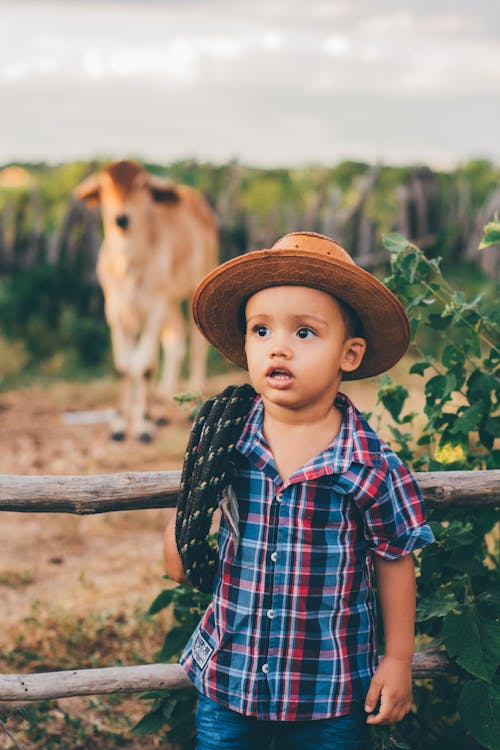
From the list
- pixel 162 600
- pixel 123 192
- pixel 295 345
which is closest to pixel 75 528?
pixel 162 600

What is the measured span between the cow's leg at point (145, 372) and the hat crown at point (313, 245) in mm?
5311

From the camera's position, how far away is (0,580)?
430 cm

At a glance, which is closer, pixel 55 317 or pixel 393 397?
pixel 393 397

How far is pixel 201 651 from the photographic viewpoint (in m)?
1.94

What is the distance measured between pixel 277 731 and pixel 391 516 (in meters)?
0.56

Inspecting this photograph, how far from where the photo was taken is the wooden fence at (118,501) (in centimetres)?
227

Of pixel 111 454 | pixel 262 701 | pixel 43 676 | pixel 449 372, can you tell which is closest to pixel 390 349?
pixel 449 372

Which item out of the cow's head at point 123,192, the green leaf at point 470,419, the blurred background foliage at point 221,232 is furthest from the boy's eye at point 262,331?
the blurred background foliage at point 221,232

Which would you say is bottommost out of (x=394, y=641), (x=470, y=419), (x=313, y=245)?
(x=394, y=641)

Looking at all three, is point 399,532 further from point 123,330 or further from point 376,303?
point 123,330

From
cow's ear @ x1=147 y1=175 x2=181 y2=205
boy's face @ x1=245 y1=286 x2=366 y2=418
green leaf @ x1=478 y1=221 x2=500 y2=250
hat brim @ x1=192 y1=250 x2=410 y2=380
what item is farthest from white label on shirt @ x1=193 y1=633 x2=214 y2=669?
cow's ear @ x1=147 y1=175 x2=181 y2=205

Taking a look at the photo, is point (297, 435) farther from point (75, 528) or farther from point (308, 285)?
point (75, 528)

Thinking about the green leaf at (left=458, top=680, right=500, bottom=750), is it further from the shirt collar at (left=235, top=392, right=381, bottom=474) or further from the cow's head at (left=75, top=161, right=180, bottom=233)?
A: the cow's head at (left=75, top=161, right=180, bottom=233)

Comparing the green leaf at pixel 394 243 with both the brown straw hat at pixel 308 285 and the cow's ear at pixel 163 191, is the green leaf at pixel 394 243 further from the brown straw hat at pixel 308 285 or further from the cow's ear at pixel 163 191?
the cow's ear at pixel 163 191
